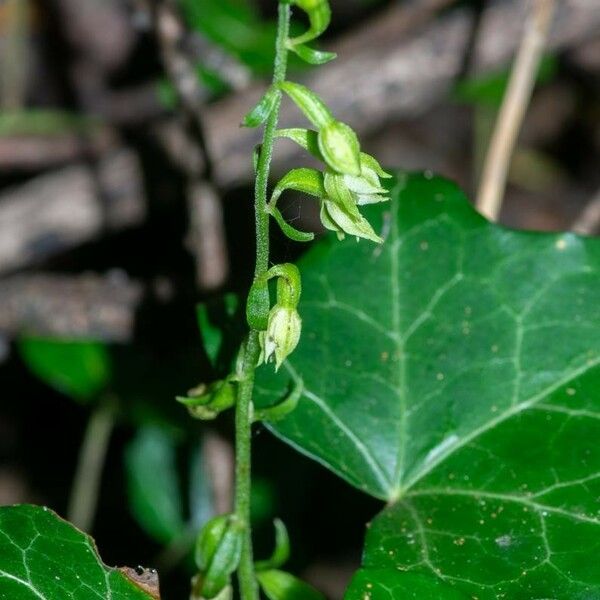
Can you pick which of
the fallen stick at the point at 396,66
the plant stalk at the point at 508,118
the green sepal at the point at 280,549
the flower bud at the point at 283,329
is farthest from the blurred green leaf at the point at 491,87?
the flower bud at the point at 283,329

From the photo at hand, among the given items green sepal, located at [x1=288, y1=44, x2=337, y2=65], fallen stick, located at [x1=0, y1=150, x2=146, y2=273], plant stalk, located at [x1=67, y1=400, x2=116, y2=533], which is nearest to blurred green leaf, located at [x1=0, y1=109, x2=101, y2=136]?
fallen stick, located at [x1=0, y1=150, x2=146, y2=273]

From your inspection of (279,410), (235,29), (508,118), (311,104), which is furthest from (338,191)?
(235,29)

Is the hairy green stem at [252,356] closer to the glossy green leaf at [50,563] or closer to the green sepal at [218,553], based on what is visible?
the green sepal at [218,553]

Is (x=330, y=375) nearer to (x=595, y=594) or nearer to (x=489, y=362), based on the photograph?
(x=489, y=362)

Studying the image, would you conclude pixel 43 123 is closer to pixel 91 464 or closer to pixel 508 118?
pixel 91 464

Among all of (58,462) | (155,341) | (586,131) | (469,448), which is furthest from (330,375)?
(586,131)

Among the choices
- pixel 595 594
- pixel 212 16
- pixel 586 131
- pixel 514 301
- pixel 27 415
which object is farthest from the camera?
pixel 586 131
